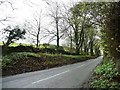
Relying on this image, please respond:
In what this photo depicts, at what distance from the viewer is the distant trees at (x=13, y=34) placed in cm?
3431

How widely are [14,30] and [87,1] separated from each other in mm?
15025

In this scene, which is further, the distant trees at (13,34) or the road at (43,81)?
the distant trees at (13,34)

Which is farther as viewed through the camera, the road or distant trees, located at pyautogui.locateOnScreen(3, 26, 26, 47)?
distant trees, located at pyautogui.locateOnScreen(3, 26, 26, 47)

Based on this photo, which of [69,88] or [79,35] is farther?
[79,35]

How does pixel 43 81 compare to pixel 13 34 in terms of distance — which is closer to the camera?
pixel 43 81

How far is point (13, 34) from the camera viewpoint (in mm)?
36688

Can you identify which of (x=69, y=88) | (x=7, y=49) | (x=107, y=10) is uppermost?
(x=107, y=10)

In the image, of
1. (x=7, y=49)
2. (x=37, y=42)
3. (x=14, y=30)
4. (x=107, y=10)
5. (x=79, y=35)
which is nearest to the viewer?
(x=107, y=10)

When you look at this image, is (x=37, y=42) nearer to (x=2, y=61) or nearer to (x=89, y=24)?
(x=89, y=24)

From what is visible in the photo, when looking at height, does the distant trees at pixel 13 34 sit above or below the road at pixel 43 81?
above

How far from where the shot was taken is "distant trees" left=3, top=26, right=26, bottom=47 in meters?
34.3

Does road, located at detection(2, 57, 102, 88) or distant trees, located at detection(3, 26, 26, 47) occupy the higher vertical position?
distant trees, located at detection(3, 26, 26, 47)

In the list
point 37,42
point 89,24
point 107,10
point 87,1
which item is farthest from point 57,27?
point 107,10

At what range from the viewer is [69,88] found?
1233 centimetres
